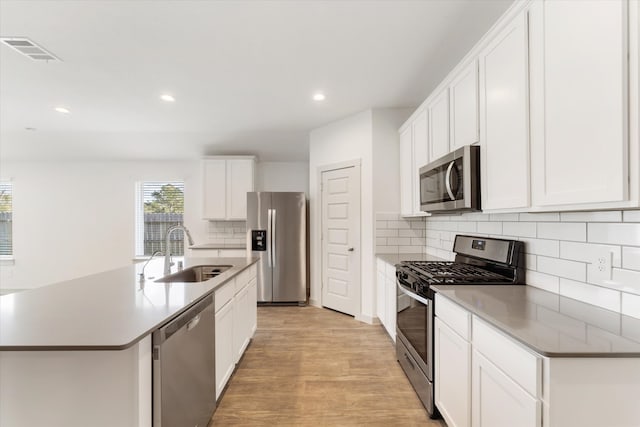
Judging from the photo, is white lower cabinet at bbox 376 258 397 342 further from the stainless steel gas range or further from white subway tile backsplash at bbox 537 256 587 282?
white subway tile backsplash at bbox 537 256 587 282

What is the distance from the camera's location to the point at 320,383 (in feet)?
8.09

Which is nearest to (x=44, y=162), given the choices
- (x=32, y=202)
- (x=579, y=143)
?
(x=32, y=202)

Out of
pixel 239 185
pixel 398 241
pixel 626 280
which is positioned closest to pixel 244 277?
pixel 398 241

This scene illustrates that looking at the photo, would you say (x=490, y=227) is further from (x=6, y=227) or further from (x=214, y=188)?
(x=6, y=227)

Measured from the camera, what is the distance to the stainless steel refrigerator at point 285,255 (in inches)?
189

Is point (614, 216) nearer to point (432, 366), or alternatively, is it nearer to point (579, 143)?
point (579, 143)

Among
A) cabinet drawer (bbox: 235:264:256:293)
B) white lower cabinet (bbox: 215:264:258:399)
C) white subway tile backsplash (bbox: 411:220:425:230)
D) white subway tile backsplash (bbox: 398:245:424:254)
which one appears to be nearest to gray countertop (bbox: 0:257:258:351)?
white lower cabinet (bbox: 215:264:258:399)

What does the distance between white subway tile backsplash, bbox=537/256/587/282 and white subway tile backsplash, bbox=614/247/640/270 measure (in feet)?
0.65

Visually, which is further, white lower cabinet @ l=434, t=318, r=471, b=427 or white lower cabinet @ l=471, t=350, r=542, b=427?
white lower cabinet @ l=434, t=318, r=471, b=427

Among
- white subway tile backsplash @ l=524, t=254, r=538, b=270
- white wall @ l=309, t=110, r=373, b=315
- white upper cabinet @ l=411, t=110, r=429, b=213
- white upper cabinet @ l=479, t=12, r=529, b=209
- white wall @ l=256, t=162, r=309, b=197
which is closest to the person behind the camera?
white upper cabinet @ l=479, t=12, r=529, b=209

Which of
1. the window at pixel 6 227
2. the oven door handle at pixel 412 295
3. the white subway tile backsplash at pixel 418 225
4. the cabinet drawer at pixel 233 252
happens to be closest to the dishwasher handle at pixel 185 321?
the oven door handle at pixel 412 295

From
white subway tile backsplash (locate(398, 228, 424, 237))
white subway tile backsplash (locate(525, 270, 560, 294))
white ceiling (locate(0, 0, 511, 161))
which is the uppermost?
white ceiling (locate(0, 0, 511, 161))

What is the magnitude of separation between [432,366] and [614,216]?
1309 mm

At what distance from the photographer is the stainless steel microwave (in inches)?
77.6
